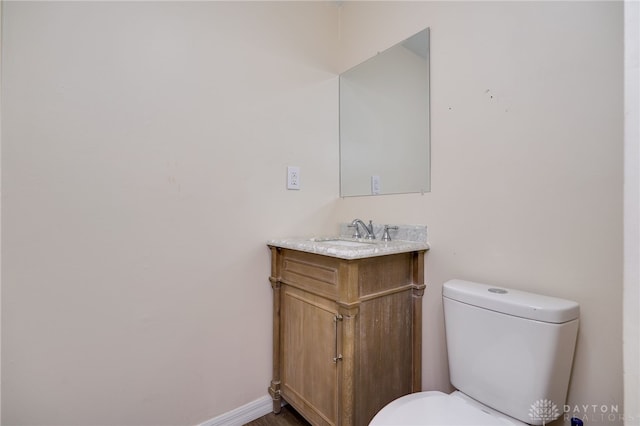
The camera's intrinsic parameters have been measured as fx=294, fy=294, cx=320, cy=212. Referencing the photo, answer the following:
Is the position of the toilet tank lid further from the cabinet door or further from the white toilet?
the cabinet door

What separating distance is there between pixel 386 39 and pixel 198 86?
0.98 m

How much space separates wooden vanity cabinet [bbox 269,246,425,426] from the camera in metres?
1.10

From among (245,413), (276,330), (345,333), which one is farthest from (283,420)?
(345,333)

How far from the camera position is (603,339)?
0.89 meters

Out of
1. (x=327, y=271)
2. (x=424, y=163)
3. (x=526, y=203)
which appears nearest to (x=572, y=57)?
(x=526, y=203)

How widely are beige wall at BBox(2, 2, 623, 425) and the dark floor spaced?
0.13 m

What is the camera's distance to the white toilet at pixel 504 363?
85 centimetres

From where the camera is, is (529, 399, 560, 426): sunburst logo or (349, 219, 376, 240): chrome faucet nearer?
(529, 399, 560, 426): sunburst logo

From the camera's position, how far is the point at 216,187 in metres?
1.34

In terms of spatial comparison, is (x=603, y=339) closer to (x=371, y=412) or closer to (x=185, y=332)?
(x=371, y=412)

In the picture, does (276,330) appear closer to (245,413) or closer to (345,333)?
(245,413)

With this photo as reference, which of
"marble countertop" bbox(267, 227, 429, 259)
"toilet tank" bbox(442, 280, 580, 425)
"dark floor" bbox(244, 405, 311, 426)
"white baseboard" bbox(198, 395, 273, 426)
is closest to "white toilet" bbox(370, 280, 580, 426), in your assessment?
"toilet tank" bbox(442, 280, 580, 425)

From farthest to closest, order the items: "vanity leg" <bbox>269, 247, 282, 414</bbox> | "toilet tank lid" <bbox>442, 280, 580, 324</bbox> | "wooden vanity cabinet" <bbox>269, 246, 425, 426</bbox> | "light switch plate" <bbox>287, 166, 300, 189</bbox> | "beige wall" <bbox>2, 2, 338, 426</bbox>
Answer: "light switch plate" <bbox>287, 166, 300, 189</bbox>
"vanity leg" <bbox>269, 247, 282, 414</bbox>
"wooden vanity cabinet" <bbox>269, 246, 425, 426</bbox>
"beige wall" <bbox>2, 2, 338, 426</bbox>
"toilet tank lid" <bbox>442, 280, 580, 324</bbox>

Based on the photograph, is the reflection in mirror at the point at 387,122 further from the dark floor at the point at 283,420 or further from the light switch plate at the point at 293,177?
the dark floor at the point at 283,420
